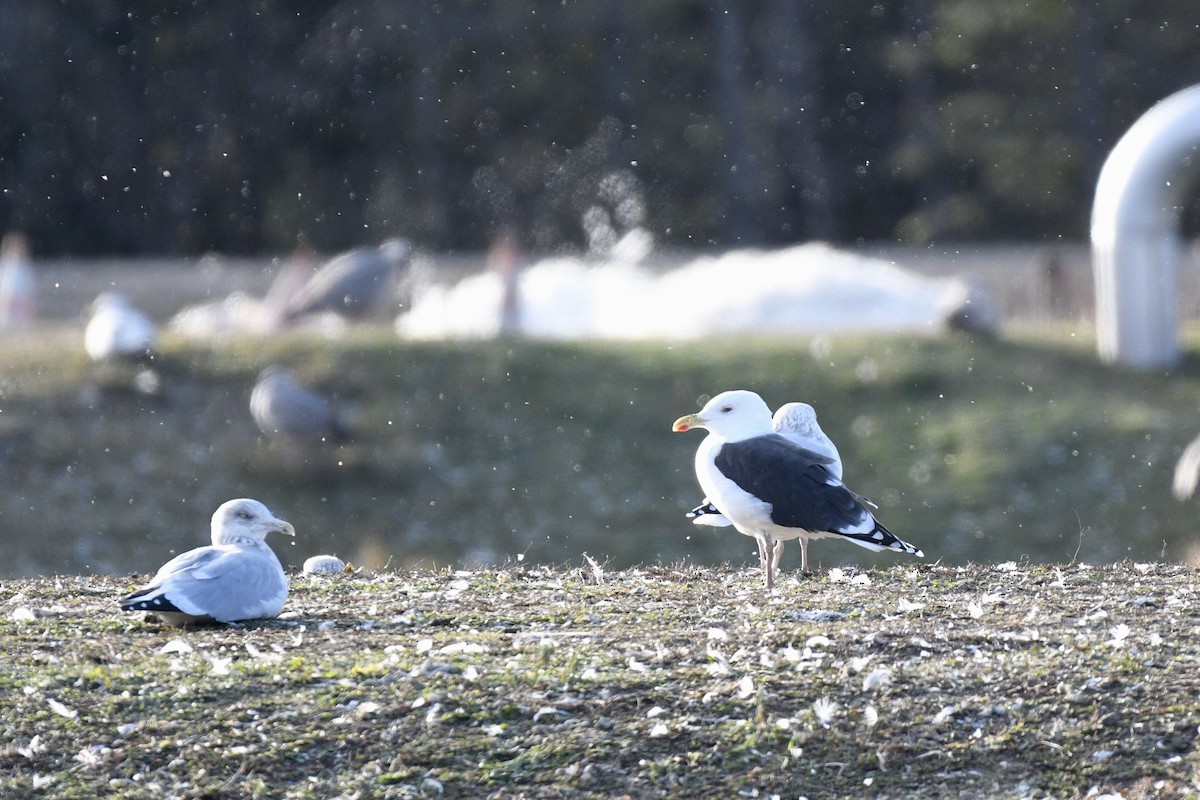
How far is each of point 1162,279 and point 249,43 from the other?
28.7 m

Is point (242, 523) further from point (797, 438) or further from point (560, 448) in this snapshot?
point (560, 448)

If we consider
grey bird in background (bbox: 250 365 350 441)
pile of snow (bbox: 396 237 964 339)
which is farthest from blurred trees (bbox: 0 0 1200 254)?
grey bird in background (bbox: 250 365 350 441)

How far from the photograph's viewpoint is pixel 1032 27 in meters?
40.2

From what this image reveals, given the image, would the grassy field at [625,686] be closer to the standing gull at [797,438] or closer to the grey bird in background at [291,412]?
the standing gull at [797,438]

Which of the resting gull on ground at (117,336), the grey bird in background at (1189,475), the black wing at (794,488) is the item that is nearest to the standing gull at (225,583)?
the black wing at (794,488)

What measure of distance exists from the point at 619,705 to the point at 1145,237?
55.9 feet

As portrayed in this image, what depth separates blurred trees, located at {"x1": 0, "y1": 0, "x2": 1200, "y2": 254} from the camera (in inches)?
1644

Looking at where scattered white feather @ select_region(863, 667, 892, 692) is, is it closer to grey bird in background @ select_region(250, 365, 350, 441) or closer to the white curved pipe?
grey bird in background @ select_region(250, 365, 350, 441)

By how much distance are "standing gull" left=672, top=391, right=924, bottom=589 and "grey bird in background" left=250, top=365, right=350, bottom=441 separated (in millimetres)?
10752

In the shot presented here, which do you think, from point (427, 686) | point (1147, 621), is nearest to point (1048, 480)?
point (1147, 621)

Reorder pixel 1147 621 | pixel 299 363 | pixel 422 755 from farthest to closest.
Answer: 1. pixel 299 363
2. pixel 1147 621
3. pixel 422 755

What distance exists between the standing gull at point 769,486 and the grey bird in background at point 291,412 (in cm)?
1075

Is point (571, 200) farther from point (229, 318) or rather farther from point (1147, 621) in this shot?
point (1147, 621)

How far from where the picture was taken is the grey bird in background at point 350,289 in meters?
23.2
